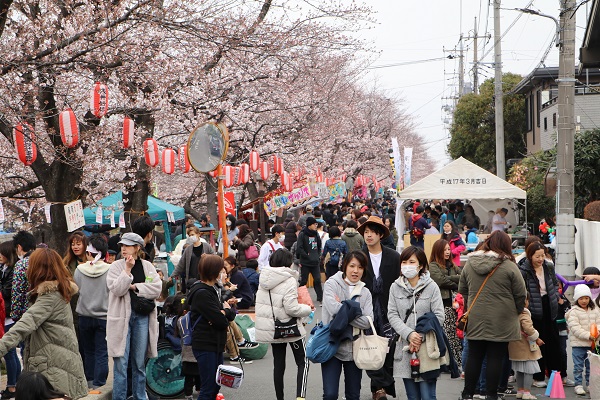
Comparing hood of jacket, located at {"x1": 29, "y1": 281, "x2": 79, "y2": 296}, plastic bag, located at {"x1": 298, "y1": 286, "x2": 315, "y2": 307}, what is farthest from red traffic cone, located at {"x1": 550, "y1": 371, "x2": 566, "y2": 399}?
hood of jacket, located at {"x1": 29, "y1": 281, "x2": 79, "y2": 296}

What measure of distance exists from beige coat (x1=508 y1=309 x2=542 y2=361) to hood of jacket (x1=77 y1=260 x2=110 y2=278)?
4.34m

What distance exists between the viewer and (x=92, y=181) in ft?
70.0

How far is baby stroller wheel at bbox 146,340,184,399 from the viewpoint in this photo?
8508 mm

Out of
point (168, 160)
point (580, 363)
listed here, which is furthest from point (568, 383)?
point (168, 160)

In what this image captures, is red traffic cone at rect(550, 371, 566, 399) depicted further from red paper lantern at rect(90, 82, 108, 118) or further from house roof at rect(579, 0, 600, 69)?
red paper lantern at rect(90, 82, 108, 118)

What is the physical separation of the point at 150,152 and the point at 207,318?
350 inches

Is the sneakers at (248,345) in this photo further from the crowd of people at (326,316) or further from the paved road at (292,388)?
the crowd of people at (326,316)

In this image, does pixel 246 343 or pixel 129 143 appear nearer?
pixel 246 343

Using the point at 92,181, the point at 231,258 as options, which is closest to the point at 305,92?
the point at 92,181

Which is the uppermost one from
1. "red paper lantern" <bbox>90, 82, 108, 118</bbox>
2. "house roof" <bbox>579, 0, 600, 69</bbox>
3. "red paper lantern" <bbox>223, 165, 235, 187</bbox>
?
"house roof" <bbox>579, 0, 600, 69</bbox>

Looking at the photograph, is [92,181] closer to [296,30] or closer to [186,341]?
[296,30]

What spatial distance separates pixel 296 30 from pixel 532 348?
917 centimetres

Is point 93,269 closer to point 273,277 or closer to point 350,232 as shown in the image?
point 273,277

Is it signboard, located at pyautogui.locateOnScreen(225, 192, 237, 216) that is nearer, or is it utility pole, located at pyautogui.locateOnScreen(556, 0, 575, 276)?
utility pole, located at pyautogui.locateOnScreen(556, 0, 575, 276)
